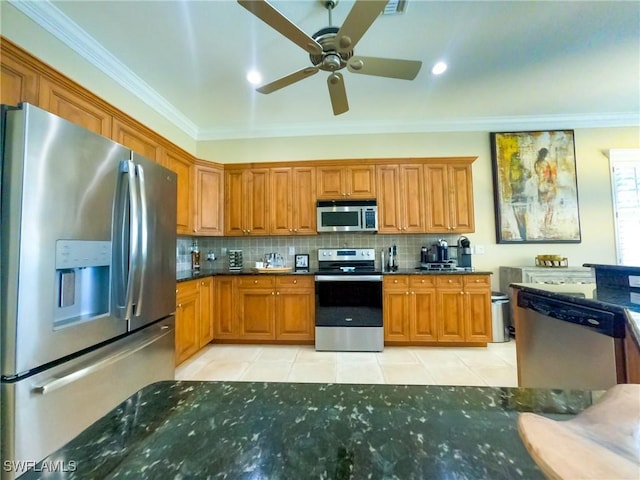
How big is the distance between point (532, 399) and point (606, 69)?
3.80m

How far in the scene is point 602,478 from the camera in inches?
12.9

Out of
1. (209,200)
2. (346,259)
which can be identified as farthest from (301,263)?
(209,200)

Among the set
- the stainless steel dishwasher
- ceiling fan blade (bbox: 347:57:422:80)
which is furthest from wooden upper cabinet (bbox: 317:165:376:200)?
the stainless steel dishwasher

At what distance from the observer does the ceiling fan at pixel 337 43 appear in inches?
54.7

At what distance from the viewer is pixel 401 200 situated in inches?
140

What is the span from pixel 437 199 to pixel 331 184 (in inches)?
53.3

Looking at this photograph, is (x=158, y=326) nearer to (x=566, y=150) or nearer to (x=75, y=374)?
(x=75, y=374)

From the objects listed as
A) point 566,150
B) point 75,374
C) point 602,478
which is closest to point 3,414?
point 75,374

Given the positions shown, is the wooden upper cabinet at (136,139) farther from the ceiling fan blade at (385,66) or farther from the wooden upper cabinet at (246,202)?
the ceiling fan blade at (385,66)

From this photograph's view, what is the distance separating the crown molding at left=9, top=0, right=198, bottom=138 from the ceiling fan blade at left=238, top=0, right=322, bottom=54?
1.73 m

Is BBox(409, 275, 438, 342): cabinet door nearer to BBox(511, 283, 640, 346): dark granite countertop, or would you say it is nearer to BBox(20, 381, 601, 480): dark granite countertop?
BBox(511, 283, 640, 346): dark granite countertop

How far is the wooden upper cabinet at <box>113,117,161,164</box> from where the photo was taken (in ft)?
7.47

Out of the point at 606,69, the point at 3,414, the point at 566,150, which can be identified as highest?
the point at 606,69

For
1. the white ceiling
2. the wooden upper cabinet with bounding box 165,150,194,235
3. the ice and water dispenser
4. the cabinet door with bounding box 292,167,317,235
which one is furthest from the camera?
the cabinet door with bounding box 292,167,317,235
